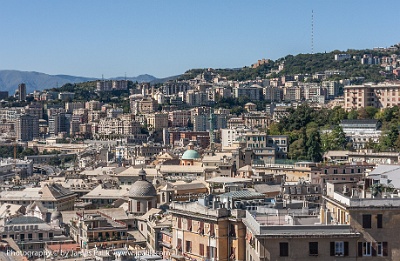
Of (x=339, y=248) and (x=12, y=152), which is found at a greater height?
(x=339, y=248)

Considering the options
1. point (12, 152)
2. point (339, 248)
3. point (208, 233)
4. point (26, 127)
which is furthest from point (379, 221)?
point (26, 127)

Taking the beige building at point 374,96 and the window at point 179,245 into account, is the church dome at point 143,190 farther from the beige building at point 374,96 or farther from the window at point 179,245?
the beige building at point 374,96

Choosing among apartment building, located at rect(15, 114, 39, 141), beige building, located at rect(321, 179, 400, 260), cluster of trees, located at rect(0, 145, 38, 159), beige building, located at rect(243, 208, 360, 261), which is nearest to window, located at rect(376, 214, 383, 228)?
beige building, located at rect(321, 179, 400, 260)

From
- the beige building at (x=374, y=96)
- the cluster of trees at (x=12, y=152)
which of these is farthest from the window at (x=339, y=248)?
the cluster of trees at (x=12, y=152)

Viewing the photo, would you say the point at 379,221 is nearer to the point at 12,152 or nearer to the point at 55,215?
the point at 55,215

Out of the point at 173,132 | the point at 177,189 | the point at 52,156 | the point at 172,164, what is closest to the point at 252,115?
the point at 173,132

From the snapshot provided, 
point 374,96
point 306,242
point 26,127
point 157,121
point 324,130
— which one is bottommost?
point 26,127
